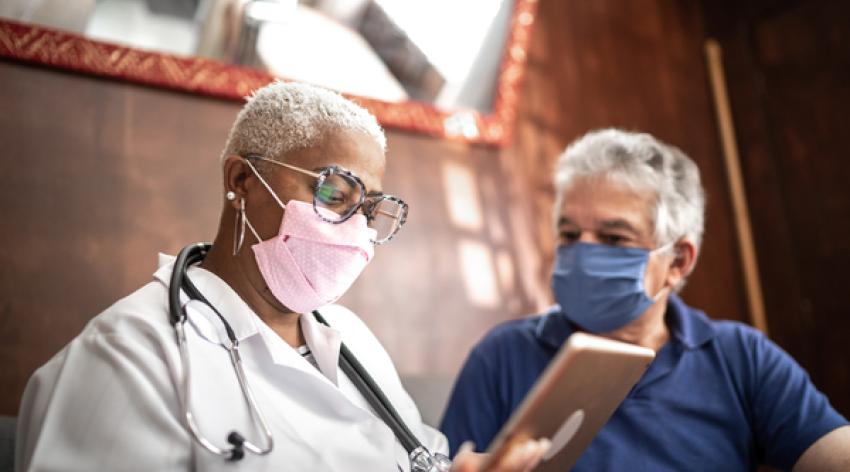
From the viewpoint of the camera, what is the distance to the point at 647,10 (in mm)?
3271

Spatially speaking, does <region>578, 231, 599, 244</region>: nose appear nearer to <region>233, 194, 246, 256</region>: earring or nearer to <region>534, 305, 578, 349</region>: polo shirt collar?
<region>534, 305, 578, 349</region>: polo shirt collar

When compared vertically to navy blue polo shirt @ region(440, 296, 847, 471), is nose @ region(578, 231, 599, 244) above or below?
above

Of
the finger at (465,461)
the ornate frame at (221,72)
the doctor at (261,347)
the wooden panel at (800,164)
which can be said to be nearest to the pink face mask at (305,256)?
the doctor at (261,347)

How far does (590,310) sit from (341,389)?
74 cm

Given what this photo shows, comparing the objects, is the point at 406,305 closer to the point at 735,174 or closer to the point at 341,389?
the point at 341,389

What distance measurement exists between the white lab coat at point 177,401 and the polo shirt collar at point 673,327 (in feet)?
2.19

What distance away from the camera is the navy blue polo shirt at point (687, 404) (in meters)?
1.72

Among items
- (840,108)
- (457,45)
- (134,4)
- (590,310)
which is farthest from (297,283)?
(840,108)

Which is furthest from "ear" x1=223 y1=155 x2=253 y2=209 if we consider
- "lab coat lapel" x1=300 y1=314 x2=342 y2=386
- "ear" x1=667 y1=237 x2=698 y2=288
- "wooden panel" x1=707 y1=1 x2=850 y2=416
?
"wooden panel" x1=707 y1=1 x2=850 y2=416

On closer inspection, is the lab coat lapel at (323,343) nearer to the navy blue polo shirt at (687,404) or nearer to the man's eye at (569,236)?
the navy blue polo shirt at (687,404)

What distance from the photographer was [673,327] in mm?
1972

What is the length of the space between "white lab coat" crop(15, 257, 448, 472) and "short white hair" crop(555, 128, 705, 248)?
36.8 inches

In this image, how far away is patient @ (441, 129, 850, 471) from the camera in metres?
1.73

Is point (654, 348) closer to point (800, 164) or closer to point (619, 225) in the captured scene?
point (619, 225)
